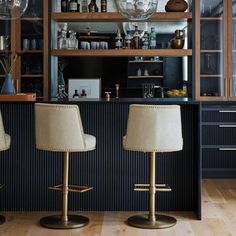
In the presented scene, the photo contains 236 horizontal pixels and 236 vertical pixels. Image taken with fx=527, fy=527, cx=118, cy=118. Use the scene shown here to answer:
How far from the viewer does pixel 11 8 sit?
430cm

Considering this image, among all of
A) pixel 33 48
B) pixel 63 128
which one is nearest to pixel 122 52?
pixel 33 48

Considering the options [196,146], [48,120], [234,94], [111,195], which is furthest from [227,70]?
[48,120]

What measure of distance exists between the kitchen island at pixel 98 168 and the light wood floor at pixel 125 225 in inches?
4.8

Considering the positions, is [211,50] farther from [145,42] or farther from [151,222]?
[151,222]

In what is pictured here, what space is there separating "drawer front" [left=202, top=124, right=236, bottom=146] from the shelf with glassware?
2003 mm

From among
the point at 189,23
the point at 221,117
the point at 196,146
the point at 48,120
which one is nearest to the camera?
the point at 48,120

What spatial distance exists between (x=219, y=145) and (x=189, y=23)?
5.02ft

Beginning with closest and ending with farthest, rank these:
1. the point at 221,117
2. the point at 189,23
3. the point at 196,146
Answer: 1. the point at 196,146
2. the point at 189,23
3. the point at 221,117

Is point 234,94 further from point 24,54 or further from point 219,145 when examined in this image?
point 24,54

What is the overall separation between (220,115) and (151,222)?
2438 mm

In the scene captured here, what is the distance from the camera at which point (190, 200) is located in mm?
4688

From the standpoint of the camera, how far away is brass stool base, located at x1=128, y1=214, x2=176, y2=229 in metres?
4.18

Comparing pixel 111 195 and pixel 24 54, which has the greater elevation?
pixel 24 54

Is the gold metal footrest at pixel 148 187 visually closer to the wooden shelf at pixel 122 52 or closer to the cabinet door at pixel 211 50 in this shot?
the wooden shelf at pixel 122 52
